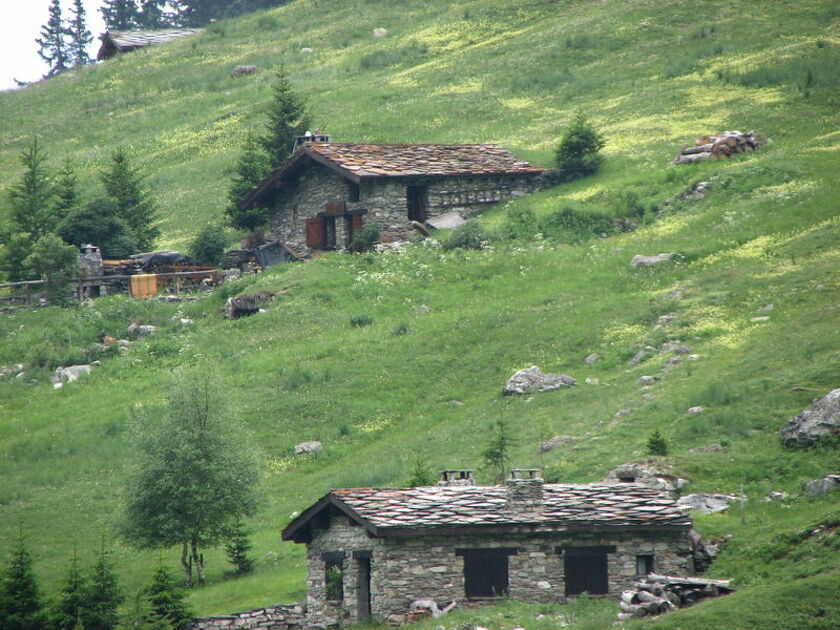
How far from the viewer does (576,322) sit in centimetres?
4791

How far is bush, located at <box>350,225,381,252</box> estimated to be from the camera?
5894 centimetres

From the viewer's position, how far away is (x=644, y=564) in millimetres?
29516

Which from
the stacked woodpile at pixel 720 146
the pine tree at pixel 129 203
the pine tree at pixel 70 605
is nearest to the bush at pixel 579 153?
the stacked woodpile at pixel 720 146

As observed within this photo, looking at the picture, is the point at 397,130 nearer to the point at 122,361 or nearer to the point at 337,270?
the point at 337,270

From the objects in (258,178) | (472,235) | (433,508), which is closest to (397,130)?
(258,178)

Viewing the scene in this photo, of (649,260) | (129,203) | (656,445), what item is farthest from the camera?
(129,203)

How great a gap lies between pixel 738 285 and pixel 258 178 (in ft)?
93.6

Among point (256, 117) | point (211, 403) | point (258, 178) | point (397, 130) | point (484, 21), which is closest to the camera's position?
point (211, 403)

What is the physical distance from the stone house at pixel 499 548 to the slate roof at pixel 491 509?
28 millimetres

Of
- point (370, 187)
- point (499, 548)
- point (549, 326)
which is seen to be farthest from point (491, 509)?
point (370, 187)

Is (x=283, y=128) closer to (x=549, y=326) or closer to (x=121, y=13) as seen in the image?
(x=549, y=326)

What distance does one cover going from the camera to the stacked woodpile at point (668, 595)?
2645 cm

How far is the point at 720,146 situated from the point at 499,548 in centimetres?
3614

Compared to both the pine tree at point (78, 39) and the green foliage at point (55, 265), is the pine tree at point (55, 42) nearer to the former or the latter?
the pine tree at point (78, 39)
